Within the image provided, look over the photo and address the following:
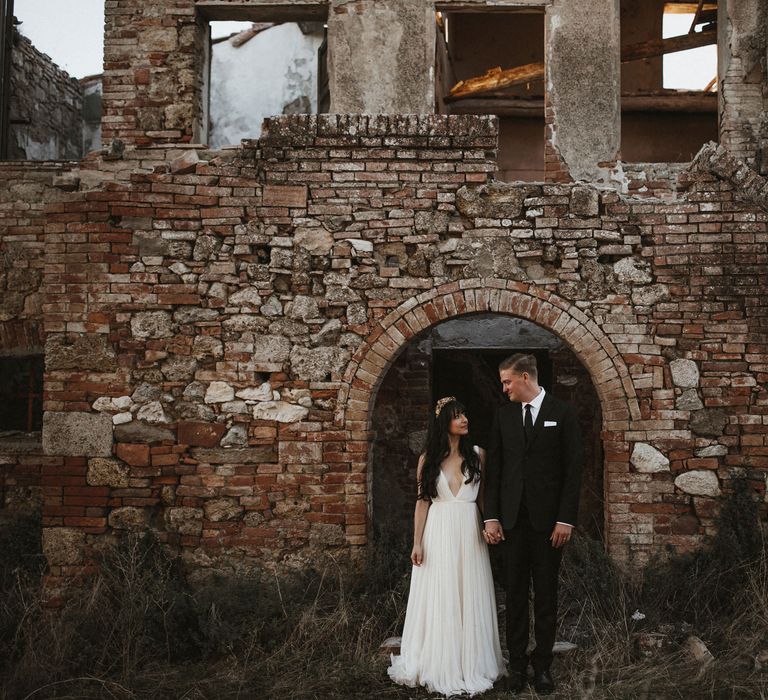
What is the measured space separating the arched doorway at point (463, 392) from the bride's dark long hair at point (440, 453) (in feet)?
10.9

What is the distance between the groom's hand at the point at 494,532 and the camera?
4141mm

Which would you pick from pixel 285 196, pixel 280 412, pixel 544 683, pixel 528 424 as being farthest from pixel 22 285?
pixel 544 683

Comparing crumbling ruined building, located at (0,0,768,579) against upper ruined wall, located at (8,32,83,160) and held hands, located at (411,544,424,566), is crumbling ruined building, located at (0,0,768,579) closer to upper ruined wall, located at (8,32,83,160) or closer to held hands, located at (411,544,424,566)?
held hands, located at (411,544,424,566)

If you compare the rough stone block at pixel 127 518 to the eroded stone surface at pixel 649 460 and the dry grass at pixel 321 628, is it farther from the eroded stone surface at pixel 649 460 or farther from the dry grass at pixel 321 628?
the eroded stone surface at pixel 649 460

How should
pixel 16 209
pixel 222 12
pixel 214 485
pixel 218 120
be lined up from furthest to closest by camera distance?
1. pixel 218 120
2. pixel 222 12
3. pixel 16 209
4. pixel 214 485

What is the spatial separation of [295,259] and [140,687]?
10.3 ft

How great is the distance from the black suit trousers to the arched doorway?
11.5ft

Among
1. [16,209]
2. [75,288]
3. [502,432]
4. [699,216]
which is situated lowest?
[502,432]

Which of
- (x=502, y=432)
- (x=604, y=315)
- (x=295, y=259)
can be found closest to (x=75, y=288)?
(x=295, y=259)

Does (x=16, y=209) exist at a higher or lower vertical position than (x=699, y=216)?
higher

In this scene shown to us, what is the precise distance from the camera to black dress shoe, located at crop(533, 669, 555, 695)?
160 inches

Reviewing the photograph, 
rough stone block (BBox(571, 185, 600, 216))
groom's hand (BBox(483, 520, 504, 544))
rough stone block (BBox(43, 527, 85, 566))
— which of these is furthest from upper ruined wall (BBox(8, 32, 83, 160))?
groom's hand (BBox(483, 520, 504, 544))

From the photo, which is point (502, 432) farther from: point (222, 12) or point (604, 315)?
point (222, 12)

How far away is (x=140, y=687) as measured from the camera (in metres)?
4.20
